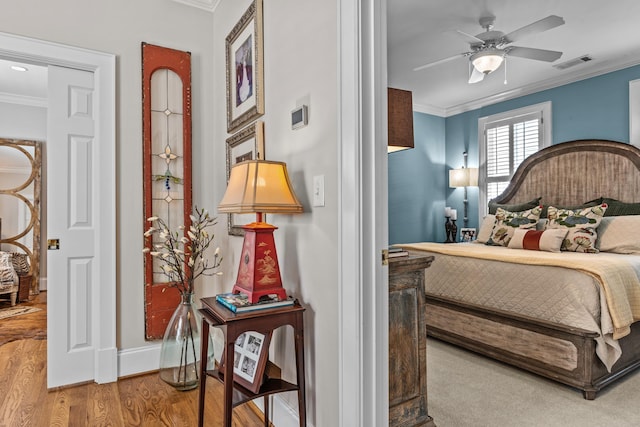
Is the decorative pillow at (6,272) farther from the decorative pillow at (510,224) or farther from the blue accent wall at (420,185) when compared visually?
the decorative pillow at (510,224)

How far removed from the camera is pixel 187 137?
2.83 metres

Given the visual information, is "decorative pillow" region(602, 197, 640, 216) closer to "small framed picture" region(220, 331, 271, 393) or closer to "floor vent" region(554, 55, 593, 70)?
"floor vent" region(554, 55, 593, 70)

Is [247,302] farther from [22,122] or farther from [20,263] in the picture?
[22,122]

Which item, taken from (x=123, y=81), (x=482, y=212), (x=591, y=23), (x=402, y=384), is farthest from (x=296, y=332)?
(x=482, y=212)

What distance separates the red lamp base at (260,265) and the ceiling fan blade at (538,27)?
2.41 meters

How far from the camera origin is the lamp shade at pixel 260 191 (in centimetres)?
156

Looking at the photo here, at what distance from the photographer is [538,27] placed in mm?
2793

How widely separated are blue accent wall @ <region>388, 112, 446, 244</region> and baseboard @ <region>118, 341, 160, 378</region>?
348cm

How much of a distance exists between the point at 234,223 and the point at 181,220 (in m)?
0.53

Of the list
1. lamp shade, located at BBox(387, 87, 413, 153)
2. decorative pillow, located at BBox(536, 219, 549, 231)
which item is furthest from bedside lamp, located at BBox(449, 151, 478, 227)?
lamp shade, located at BBox(387, 87, 413, 153)

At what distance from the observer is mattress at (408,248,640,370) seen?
2.31 meters

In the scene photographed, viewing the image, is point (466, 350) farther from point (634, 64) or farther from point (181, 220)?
point (634, 64)

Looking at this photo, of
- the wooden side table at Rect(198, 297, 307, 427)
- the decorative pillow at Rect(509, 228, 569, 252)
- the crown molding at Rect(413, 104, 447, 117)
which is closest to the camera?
the wooden side table at Rect(198, 297, 307, 427)

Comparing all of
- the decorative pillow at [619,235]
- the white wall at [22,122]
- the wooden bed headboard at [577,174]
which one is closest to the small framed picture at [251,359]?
the decorative pillow at [619,235]
